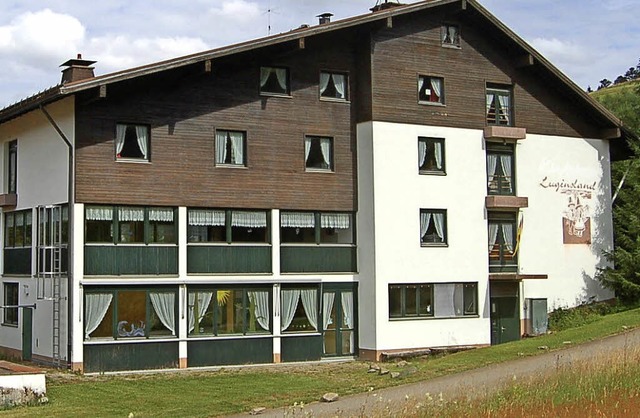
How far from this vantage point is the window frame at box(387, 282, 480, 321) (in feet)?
107

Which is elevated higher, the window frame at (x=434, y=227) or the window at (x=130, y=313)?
the window frame at (x=434, y=227)

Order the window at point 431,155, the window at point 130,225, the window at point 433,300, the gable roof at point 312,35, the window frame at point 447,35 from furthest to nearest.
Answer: the window frame at point 447,35
the window at point 431,155
the window at point 433,300
the window at point 130,225
the gable roof at point 312,35

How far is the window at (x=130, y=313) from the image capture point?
2822cm

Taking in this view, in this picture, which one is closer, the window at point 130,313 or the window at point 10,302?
the window at point 130,313

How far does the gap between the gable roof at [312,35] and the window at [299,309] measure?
297 inches

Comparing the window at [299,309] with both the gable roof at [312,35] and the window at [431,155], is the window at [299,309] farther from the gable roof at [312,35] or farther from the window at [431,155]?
the gable roof at [312,35]

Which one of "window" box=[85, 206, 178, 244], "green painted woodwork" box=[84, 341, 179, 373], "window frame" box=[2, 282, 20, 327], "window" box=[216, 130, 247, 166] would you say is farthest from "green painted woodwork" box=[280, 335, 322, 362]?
"window frame" box=[2, 282, 20, 327]

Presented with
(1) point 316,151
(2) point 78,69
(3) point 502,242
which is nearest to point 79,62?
(2) point 78,69

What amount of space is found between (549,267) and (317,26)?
39.7 ft

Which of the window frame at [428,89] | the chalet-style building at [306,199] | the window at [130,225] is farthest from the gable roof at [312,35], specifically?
the window at [130,225]

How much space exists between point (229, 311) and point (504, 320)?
1008 cm

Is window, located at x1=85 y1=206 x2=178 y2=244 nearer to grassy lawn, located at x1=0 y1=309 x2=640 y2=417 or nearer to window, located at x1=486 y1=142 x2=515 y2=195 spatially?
grassy lawn, located at x1=0 y1=309 x2=640 y2=417

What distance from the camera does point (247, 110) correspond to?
3094 cm

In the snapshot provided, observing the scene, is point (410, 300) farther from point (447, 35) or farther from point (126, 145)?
point (126, 145)
